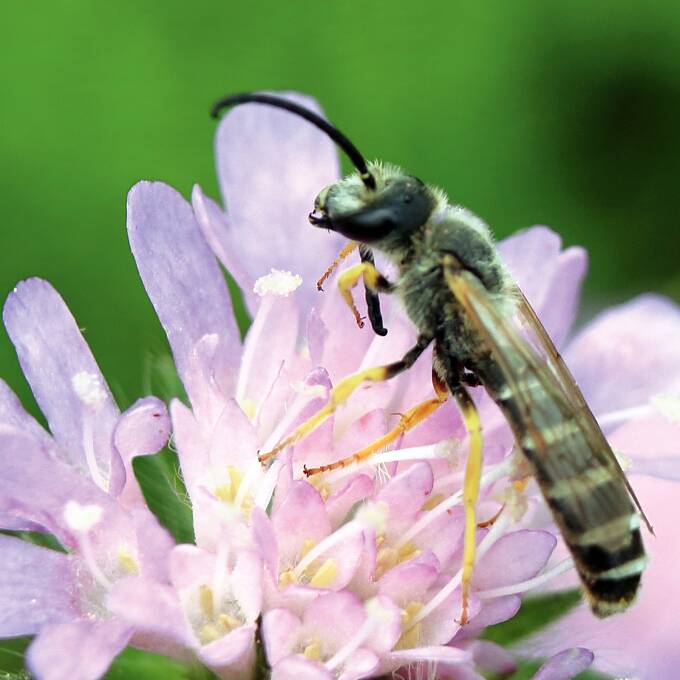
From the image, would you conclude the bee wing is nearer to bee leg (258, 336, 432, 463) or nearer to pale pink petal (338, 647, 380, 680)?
bee leg (258, 336, 432, 463)

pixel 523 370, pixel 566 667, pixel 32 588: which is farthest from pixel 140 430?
pixel 566 667

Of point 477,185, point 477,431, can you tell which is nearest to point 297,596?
point 477,431

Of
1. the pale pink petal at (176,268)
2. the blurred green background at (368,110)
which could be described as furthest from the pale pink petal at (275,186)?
the blurred green background at (368,110)

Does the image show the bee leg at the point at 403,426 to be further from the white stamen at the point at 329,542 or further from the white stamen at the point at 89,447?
the white stamen at the point at 89,447

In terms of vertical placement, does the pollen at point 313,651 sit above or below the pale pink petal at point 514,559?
below

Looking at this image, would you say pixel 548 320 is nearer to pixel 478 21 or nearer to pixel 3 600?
pixel 3 600

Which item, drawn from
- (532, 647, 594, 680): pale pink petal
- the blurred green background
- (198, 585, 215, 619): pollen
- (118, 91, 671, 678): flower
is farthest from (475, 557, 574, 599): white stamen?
the blurred green background
